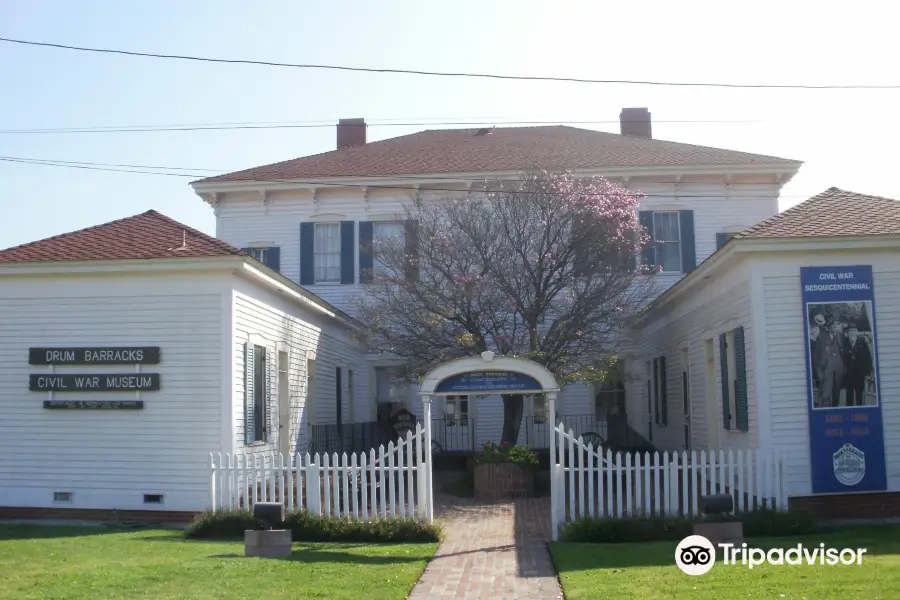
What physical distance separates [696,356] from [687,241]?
7607mm

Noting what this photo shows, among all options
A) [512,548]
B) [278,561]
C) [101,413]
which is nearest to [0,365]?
[101,413]

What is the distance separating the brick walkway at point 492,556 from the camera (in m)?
9.70

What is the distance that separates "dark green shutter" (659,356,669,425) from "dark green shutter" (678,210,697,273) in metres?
3.94

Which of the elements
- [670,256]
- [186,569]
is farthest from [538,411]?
[186,569]

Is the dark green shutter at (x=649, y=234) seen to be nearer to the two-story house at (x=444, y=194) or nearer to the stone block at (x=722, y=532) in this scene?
the two-story house at (x=444, y=194)

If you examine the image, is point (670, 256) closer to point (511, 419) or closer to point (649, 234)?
point (649, 234)

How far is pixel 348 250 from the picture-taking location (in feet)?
88.4

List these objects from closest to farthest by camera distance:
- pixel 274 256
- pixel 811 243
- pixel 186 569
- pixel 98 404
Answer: pixel 186 569 < pixel 811 243 < pixel 98 404 < pixel 274 256

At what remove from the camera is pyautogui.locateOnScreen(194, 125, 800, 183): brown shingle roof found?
87.7 feet

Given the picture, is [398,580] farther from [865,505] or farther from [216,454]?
[865,505]

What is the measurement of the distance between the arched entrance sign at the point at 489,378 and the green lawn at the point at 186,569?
2.41 metres

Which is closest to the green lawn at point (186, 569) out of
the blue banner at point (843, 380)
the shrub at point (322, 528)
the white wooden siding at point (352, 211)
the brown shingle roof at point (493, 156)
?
the shrub at point (322, 528)

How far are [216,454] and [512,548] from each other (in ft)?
14.9

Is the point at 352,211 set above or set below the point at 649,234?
above
